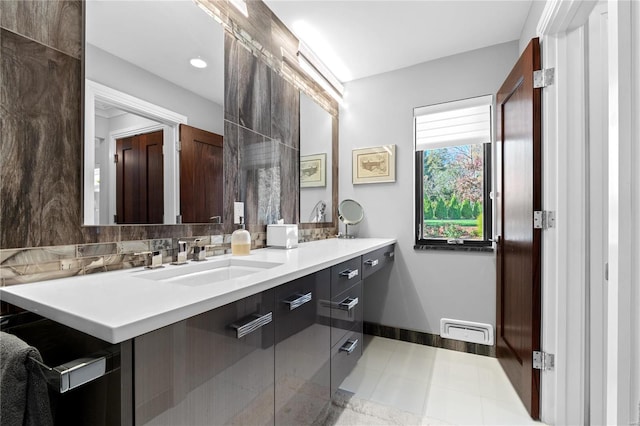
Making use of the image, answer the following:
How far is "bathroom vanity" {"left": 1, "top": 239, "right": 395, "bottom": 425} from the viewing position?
604 millimetres

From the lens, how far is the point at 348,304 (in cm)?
158

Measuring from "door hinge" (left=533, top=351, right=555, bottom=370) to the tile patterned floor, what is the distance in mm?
310

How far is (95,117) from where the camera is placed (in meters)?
1.04

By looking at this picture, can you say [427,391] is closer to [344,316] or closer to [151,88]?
[344,316]

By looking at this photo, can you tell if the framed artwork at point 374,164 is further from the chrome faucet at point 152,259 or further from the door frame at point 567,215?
the chrome faucet at point 152,259

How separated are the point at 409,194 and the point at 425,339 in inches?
49.5

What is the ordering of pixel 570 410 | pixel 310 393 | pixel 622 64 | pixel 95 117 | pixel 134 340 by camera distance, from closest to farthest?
1. pixel 134 340
2. pixel 622 64
3. pixel 95 117
4. pixel 310 393
5. pixel 570 410

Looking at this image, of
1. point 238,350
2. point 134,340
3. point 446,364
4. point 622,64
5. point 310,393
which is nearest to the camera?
point 134,340

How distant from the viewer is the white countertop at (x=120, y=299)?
22.4 inches

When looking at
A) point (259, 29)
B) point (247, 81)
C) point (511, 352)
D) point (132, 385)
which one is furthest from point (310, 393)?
point (259, 29)

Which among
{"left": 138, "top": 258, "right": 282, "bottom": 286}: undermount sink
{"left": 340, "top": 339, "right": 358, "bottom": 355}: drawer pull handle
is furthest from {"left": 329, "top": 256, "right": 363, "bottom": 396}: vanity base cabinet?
{"left": 138, "top": 258, "right": 282, "bottom": 286}: undermount sink

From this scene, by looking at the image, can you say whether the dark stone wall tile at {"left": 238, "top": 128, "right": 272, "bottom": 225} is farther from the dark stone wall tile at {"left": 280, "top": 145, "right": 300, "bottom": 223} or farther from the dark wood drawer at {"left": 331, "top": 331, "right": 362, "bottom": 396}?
the dark wood drawer at {"left": 331, "top": 331, "right": 362, "bottom": 396}

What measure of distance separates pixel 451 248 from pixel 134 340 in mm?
2353

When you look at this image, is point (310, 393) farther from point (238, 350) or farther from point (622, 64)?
point (622, 64)
